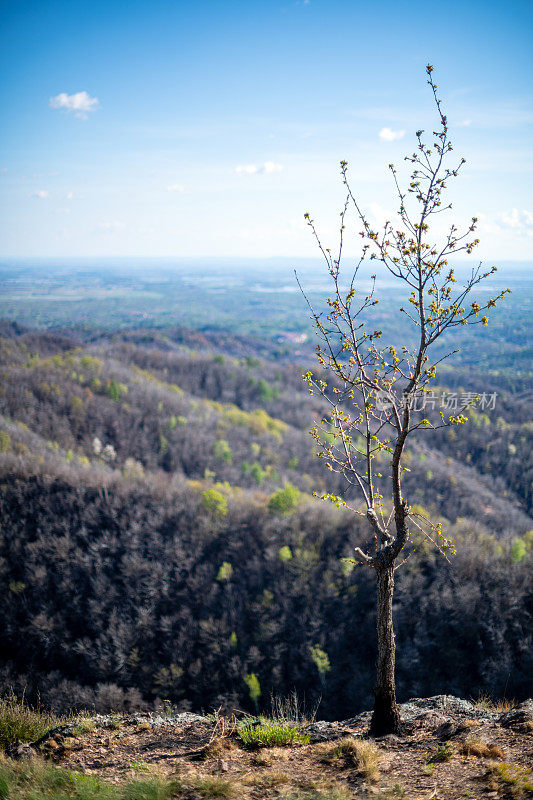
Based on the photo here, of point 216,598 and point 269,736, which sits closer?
point 269,736

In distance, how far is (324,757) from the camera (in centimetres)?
790

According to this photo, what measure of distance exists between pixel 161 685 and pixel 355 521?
21.9m

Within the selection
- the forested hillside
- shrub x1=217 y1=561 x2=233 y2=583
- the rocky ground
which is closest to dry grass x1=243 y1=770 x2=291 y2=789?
the rocky ground

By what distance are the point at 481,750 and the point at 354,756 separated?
7.02 ft

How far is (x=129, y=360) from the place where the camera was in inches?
4318

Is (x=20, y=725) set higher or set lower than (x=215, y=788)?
lower

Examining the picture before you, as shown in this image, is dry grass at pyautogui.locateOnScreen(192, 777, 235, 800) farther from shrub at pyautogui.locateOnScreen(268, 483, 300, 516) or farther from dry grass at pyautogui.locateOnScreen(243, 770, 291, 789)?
shrub at pyautogui.locateOnScreen(268, 483, 300, 516)

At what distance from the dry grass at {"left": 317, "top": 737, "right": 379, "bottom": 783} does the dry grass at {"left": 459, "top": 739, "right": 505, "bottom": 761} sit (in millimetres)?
1538

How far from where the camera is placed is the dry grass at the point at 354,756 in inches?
274

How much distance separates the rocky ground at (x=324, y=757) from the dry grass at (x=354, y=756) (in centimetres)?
2

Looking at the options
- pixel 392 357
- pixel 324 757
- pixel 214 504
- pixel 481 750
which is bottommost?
pixel 214 504

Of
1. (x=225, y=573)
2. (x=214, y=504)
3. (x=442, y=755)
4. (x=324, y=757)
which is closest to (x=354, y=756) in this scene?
(x=324, y=757)

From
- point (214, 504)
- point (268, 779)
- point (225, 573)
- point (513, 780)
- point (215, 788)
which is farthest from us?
point (214, 504)

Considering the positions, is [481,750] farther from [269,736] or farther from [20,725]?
[20,725]
